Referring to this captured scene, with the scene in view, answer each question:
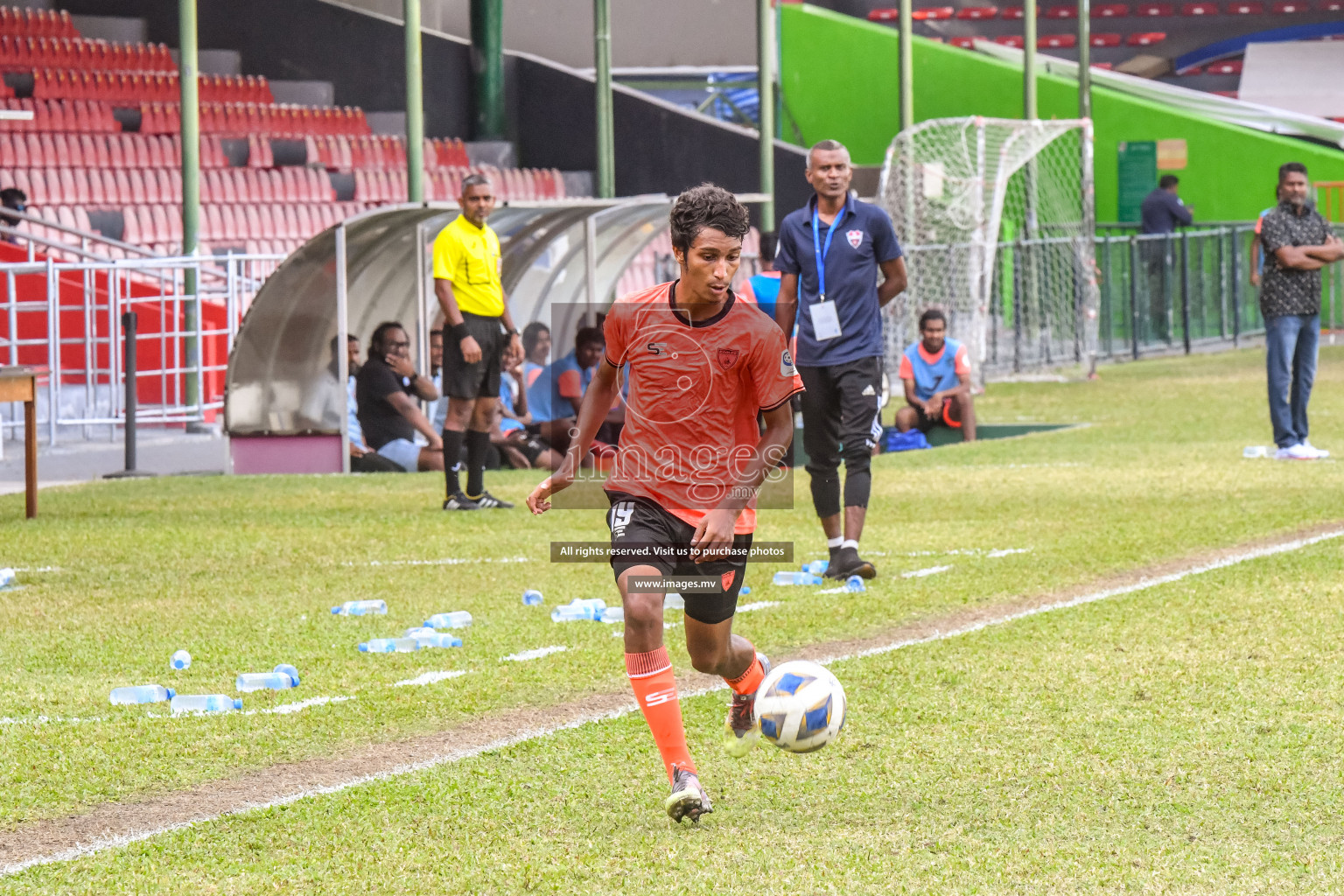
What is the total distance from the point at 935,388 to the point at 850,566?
27.0 ft

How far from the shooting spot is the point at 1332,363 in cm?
2684

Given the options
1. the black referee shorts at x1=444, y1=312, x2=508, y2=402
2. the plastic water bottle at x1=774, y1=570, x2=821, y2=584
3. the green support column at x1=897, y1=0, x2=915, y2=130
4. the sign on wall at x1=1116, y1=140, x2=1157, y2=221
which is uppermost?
the green support column at x1=897, y1=0, x2=915, y2=130

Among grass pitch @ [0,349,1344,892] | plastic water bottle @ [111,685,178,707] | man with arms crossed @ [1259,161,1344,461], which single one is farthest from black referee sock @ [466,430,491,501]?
plastic water bottle @ [111,685,178,707]

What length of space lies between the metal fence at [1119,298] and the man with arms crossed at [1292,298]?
876cm

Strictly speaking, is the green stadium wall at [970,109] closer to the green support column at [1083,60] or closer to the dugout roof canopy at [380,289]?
the green support column at [1083,60]

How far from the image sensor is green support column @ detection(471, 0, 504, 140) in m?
32.3

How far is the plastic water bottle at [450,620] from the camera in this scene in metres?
8.83

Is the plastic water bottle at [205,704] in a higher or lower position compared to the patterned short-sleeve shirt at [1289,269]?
lower

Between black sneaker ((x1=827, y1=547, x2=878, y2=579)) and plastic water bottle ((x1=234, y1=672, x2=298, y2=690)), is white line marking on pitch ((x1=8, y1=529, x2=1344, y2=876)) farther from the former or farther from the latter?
plastic water bottle ((x1=234, y1=672, x2=298, y2=690))

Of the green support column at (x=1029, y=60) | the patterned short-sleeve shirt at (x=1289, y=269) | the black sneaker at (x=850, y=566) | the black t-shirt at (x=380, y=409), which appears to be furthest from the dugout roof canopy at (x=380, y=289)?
the green support column at (x=1029, y=60)

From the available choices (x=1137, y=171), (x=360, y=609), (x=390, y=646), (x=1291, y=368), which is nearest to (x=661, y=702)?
(x=390, y=646)

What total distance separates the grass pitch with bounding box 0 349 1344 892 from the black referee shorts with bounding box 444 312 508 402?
84 cm

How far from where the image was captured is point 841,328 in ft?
32.2

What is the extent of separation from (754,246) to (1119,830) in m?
23.3
